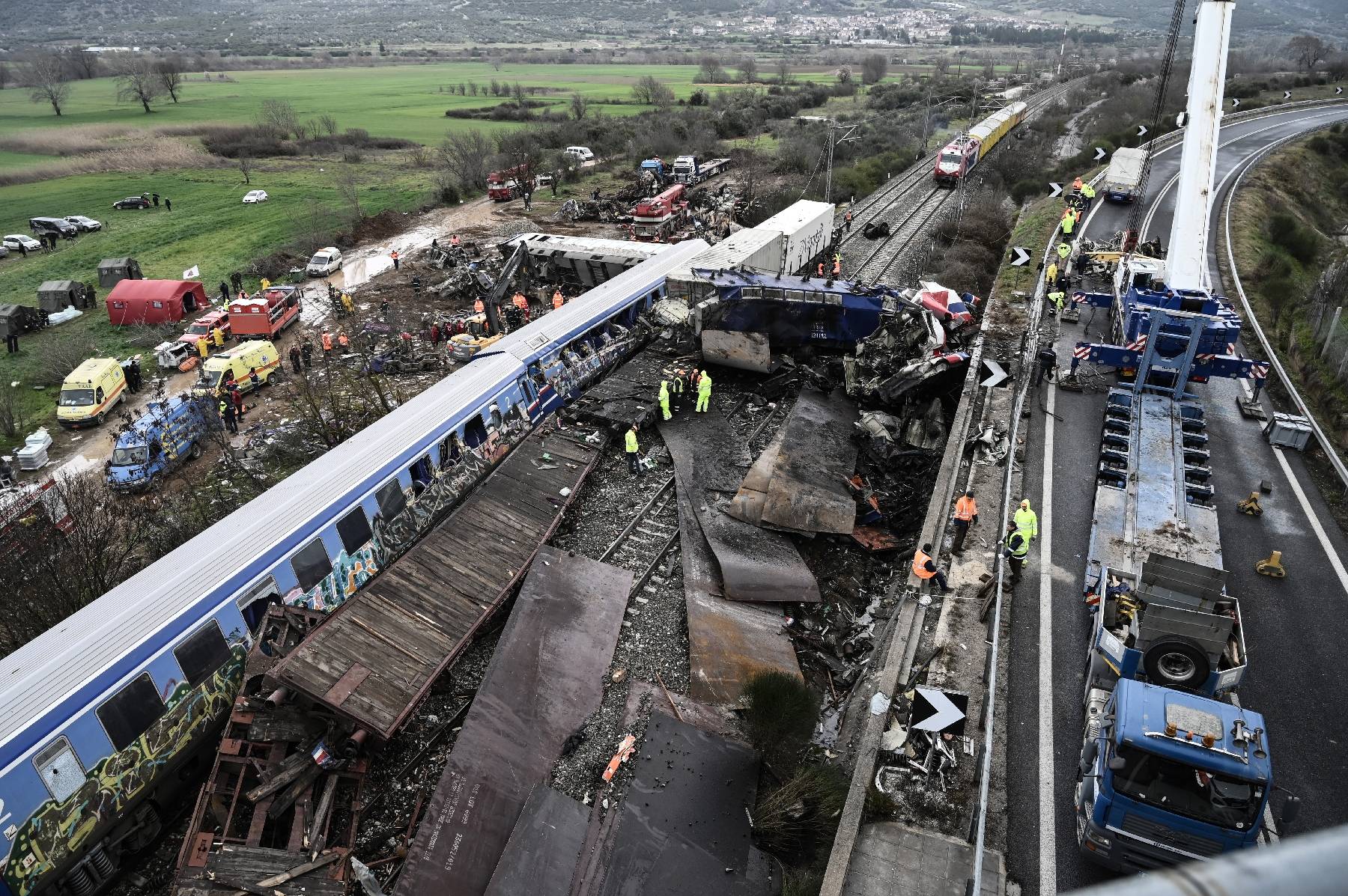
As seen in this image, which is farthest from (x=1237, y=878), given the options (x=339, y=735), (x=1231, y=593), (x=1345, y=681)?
(x=1231, y=593)

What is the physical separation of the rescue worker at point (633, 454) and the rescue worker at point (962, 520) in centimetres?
779

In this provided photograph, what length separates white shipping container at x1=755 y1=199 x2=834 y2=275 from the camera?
3111 cm

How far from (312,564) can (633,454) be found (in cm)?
836

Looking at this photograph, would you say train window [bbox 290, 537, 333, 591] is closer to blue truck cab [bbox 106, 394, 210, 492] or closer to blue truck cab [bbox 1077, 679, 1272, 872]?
blue truck cab [bbox 106, 394, 210, 492]

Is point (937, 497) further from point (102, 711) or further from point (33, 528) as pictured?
point (33, 528)

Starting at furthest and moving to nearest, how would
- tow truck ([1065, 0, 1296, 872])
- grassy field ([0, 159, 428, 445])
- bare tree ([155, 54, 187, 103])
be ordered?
bare tree ([155, 54, 187, 103]), grassy field ([0, 159, 428, 445]), tow truck ([1065, 0, 1296, 872])

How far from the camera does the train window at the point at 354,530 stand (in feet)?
46.9

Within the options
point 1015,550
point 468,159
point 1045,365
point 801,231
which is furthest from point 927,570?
point 468,159

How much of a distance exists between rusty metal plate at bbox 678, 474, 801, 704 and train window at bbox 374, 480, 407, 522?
5.85 meters

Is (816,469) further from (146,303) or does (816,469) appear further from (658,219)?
(146,303)

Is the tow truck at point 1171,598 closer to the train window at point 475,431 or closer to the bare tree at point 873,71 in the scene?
the train window at point 475,431

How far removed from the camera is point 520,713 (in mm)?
12492

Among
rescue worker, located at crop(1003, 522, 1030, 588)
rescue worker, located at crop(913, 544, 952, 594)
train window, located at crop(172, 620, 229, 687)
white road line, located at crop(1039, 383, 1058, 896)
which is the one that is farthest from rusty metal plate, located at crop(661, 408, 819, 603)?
train window, located at crop(172, 620, 229, 687)

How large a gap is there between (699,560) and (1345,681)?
10712 mm
